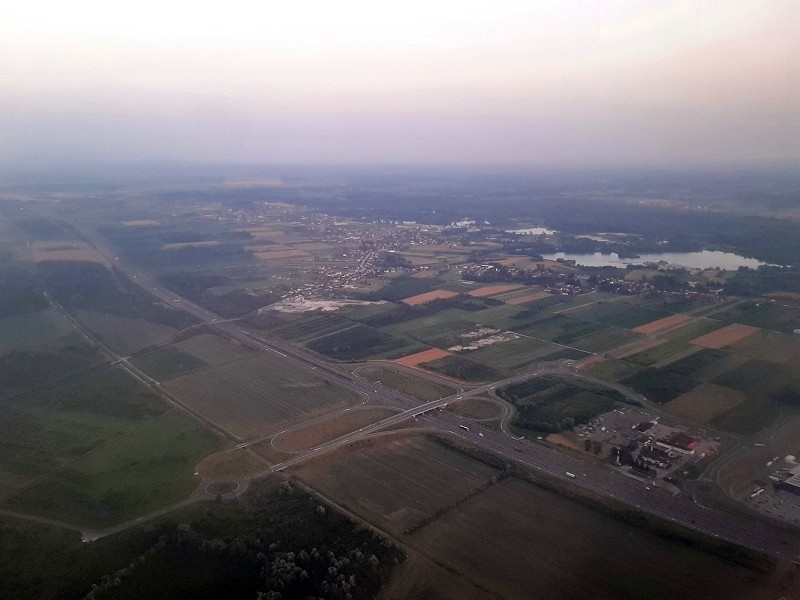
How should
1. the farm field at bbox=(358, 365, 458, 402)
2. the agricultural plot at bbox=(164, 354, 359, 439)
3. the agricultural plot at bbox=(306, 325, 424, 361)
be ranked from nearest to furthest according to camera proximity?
the agricultural plot at bbox=(164, 354, 359, 439)
the farm field at bbox=(358, 365, 458, 402)
the agricultural plot at bbox=(306, 325, 424, 361)

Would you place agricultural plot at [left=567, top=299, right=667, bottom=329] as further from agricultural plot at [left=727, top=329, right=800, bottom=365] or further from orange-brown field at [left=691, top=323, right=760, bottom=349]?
agricultural plot at [left=727, top=329, right=800, bottom=365]

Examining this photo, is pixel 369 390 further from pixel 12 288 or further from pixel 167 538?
pixel 12 288

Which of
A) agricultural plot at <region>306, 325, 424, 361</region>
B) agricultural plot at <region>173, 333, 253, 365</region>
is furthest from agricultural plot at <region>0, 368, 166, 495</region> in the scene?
agricultural plot at <region>306, 325, 424, 361</region>

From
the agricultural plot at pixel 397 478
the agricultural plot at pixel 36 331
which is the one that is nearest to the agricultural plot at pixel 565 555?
the agricultural plot at pixel 397 478

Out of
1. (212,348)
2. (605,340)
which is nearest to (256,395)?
(212,348)

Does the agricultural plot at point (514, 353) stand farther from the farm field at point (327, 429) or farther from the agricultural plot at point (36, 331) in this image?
the agricultural plot at point (36, 331)

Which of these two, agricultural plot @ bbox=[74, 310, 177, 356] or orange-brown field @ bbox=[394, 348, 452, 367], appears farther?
agricultural plot @ bbox=[74, 310, 177, 356]

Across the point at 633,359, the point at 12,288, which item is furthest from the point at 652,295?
the point at 12,288
